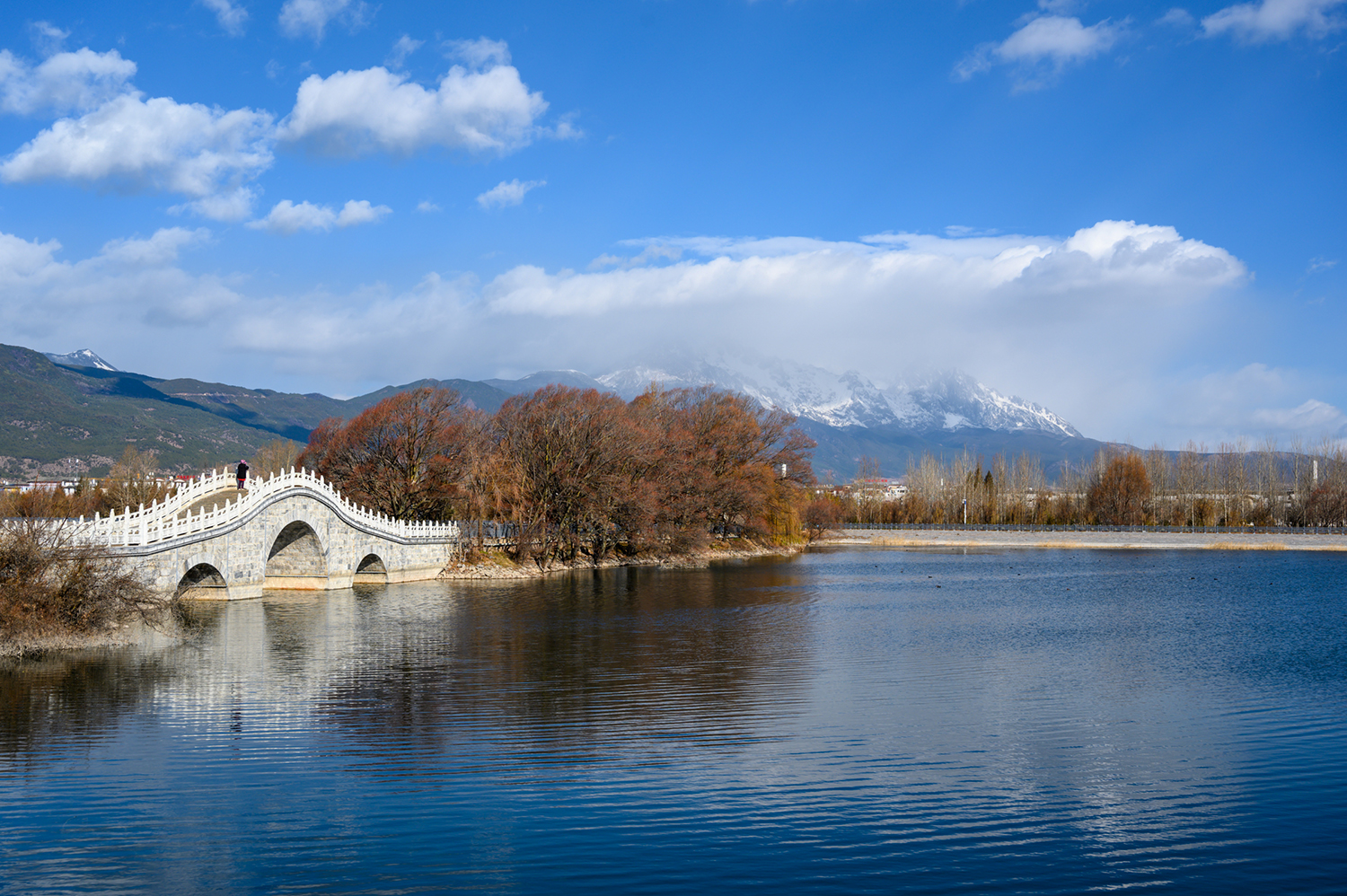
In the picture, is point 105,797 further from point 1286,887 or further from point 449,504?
point 449,504

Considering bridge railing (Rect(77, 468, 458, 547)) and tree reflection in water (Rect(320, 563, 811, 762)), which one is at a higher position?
bridge railing (Rect(77, 468, 458, 547))

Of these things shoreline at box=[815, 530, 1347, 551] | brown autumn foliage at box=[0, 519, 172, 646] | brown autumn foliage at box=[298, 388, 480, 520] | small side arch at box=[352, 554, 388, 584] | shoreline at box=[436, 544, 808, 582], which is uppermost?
brown autumn foliage at box=[298, 388, 480, 520]

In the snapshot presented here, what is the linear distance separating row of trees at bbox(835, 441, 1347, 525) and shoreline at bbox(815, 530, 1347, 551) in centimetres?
868

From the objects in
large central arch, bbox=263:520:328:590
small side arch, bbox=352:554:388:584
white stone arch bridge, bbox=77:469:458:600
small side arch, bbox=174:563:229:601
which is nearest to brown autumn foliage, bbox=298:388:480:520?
white stone arch bridge, bbox=77:469:458:600

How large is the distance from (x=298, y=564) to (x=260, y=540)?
20.0 feet

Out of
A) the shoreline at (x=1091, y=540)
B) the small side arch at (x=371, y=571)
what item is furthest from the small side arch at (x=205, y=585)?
the shoreline at (x=1091, y=540)

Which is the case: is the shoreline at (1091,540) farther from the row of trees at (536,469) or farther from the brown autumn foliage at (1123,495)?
the row of trees at (536,469)

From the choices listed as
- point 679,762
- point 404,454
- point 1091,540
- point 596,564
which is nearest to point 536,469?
point 596,564

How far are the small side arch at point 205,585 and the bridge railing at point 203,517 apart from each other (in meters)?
2.24

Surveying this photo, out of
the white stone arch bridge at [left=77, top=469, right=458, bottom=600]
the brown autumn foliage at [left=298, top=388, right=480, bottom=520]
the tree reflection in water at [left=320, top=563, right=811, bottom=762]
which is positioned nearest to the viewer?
the tree reflection in water at [left=320, top=563, right=811, bottom=762]

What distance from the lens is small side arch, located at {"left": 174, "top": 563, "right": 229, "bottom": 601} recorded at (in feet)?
122

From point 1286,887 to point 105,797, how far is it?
1412 centimetres

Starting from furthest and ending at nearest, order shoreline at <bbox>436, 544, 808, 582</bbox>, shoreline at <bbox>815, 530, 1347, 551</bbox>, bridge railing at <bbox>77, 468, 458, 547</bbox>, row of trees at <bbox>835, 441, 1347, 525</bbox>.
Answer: row of trees at <bbox>835, 441, 1347, 525</bbox>, shoreline at <bbox>815, 530, 1347, 551</bbox>, shoreline at <bbox>436, 544, 808, 582</bbox>, bridge railing at <bbox>77, 468, 458, 547</bbox>

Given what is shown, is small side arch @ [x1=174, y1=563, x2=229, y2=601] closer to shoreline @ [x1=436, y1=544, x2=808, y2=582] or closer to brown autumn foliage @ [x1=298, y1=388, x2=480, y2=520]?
shoreline @ [x1=436, y1=544, x2=808, y2=582]
